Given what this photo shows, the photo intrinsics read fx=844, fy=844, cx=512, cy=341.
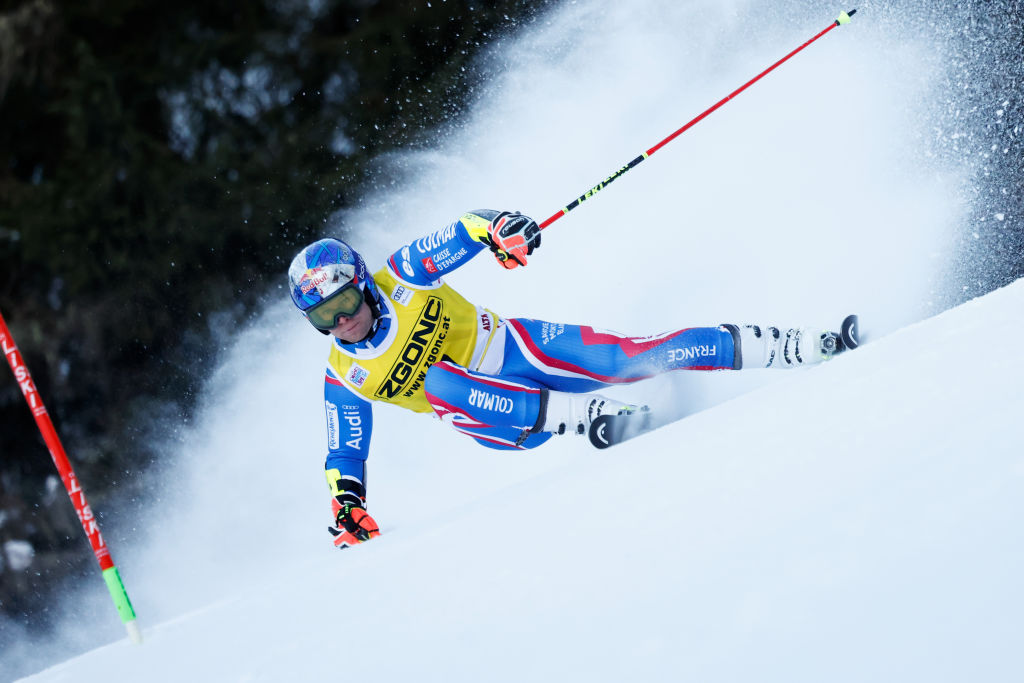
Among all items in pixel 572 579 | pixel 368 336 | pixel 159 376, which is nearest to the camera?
pixel 572 579

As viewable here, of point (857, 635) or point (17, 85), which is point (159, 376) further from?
point (857, 635)

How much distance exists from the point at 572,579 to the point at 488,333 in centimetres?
202

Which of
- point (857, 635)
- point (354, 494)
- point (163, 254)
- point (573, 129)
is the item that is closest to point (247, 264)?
point (163, 254)

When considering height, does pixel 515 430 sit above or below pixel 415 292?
below

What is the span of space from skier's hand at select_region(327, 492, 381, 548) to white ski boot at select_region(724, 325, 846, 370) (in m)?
1.52

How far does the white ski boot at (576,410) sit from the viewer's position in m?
3.04

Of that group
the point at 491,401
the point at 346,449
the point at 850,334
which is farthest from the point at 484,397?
the point at 850,334

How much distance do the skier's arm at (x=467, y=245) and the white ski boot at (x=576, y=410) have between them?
53 cm

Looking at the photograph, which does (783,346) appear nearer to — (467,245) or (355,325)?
(467,245)

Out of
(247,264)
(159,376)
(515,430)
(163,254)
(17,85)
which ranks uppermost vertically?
(17,85)

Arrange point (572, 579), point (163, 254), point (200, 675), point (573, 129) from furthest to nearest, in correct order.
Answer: point (163, 254)
point (573, 129)
point (200, 675)
point (572, 579)

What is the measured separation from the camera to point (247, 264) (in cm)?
876

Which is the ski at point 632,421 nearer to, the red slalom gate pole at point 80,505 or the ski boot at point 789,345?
the ski boot at point 789,345

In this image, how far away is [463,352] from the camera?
3.30 m
